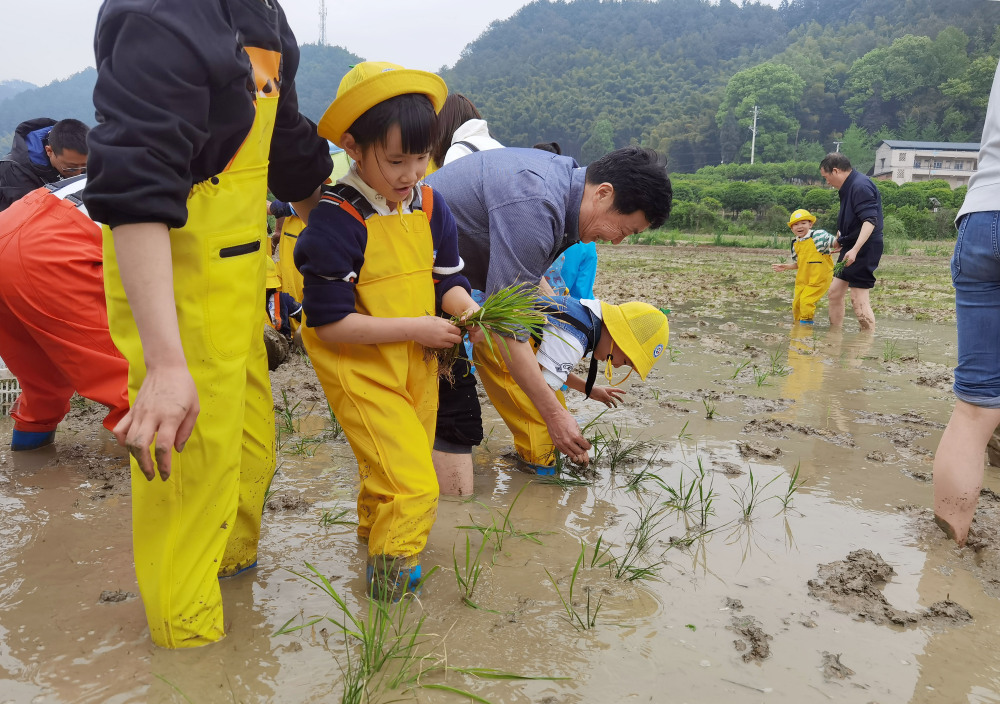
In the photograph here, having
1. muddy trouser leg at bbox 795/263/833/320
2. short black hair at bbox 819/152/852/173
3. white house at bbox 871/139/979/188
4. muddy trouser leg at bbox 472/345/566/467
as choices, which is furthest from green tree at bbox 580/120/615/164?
muddy trouser leg at bbox 472/345/566/467

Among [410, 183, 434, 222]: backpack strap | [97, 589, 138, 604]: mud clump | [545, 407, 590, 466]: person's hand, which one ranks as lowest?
[97, 589, 138, 604]: mud clump

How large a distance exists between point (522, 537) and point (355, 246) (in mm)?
1260

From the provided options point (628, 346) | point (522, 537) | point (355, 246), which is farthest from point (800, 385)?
point (355, 246)

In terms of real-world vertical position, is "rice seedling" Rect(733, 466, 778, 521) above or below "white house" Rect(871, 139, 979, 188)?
below

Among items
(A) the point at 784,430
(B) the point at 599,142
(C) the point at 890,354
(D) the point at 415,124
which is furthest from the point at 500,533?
(B) the point at 599,142

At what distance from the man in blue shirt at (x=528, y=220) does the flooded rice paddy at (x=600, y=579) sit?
356 mm

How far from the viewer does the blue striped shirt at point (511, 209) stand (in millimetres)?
2916

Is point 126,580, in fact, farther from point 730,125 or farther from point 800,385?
point 730,125

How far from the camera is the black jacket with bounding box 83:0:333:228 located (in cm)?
146

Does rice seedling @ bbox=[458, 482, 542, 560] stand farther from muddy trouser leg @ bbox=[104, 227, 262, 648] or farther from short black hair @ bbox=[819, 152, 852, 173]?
short black hair @ bbox=[819, 152, 852, 173]

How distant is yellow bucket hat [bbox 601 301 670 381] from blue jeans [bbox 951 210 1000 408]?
122 centimetres

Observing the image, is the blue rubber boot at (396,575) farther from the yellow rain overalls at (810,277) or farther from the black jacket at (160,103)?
the yellow rain overalls at (810,277)

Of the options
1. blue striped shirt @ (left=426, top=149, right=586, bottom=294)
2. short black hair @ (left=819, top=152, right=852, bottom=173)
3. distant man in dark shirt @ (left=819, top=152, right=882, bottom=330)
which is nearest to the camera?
blue striped shirt @ (left=426, top=149, right=586, bottom=294)

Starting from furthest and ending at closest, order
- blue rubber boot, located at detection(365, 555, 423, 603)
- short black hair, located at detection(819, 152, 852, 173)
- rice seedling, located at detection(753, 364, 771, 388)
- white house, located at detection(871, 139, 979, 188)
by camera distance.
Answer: white house, located at detection(871, 139, 979, 188)
short black hair, located at detection(819, 152, 852, 173)
rice seedling, located at detection(753, 364, 771, 388)
blue rubber boot, located at detection(365, 555, 423, 603)
